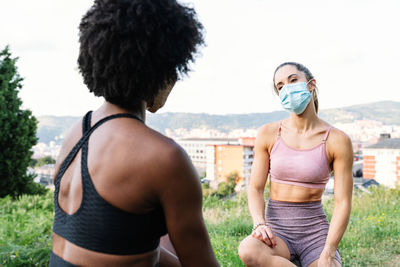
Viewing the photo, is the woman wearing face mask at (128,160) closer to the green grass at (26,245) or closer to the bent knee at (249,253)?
the bent knee at (249,253)

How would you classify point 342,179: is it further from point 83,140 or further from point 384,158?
point 384,158

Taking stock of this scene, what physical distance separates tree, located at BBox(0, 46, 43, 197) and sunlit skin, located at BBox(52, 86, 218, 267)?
10.4m

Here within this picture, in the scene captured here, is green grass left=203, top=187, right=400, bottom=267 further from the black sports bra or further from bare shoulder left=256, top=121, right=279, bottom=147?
the black sports bra

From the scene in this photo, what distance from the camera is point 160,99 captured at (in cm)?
134

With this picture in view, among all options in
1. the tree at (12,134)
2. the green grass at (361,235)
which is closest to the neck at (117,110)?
the green grass at (361,235)

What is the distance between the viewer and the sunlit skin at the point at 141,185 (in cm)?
103

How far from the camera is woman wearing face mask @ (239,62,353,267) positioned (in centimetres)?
206

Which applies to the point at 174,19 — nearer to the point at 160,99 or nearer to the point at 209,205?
the point at 160,99

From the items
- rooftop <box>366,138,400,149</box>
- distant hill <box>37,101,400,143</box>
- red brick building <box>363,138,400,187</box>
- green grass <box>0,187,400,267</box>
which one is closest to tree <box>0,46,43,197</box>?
green grass <box>0,187,400,267</box>

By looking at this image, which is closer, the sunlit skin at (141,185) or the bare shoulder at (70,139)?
the sunlit skin at (141,185)

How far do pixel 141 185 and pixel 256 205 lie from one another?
142 centimetres

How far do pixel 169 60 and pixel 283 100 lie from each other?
4.65 ft

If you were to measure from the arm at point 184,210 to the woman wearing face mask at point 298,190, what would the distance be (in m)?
0.94

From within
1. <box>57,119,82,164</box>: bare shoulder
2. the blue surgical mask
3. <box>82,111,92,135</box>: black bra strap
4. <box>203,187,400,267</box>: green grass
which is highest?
the blue surgical mask
